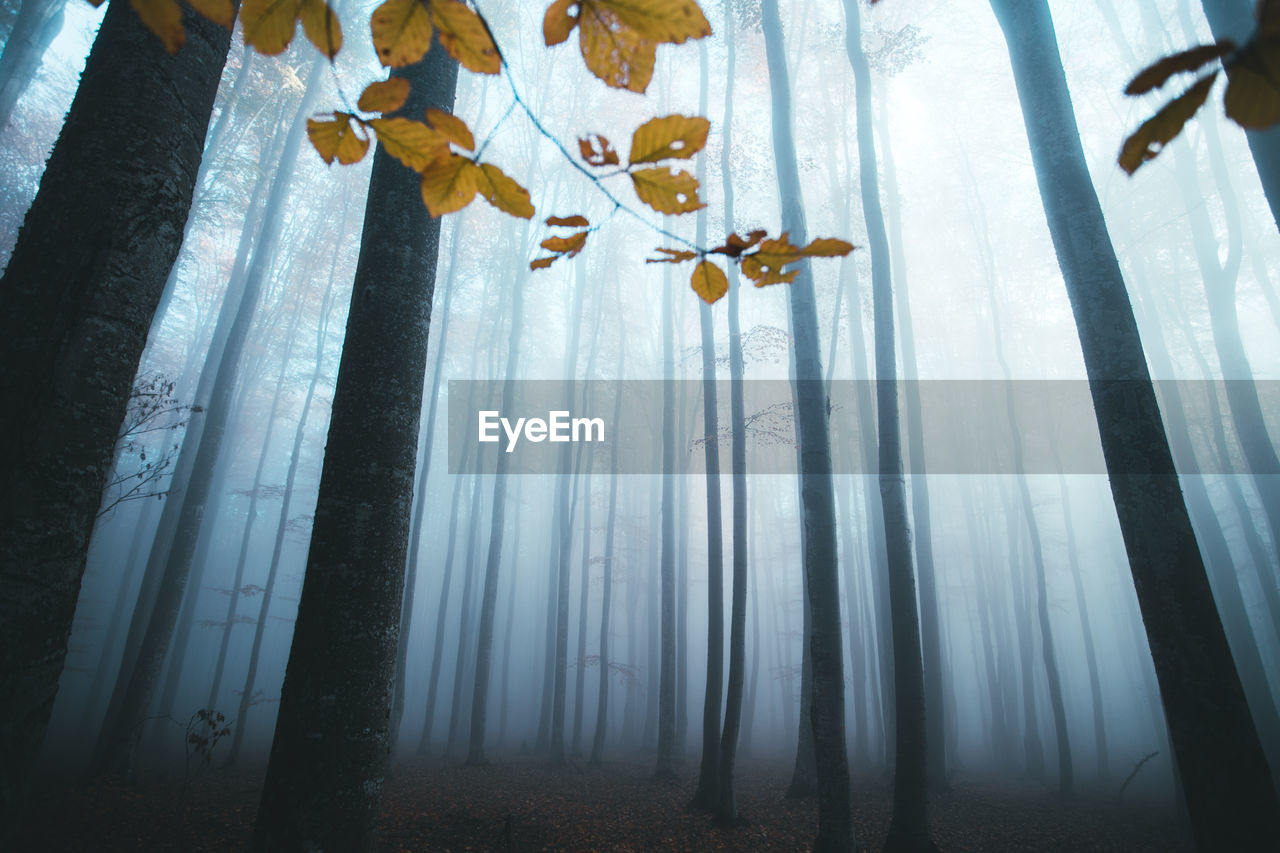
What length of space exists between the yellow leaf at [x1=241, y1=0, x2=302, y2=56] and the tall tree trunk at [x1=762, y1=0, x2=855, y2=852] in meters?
4.19

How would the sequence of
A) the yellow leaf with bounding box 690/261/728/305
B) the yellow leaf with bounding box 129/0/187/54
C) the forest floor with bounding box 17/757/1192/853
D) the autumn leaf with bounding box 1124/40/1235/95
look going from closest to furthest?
the autumn leaf with bounding box 1124/40/1235/95
the yellow leaf with bounding box 129/0/187/54
the yellow leaf with bounding box 690/261/728/305
the forest floor with bounding box 17/757/1192/853

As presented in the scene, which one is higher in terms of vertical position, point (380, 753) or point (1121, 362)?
point (1121, 362)

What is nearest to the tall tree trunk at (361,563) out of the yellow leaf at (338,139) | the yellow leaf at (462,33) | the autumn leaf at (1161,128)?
the yellow leaf at (338,139)

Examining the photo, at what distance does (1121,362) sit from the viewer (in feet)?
9.61

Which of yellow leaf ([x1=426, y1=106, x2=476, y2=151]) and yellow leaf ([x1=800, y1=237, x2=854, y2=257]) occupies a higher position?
yellow leaf ([x1=426, y1=106, x2=476, y2=151])

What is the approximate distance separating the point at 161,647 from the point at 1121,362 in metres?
11.2

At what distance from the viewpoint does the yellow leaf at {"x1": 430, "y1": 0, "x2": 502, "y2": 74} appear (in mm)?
839

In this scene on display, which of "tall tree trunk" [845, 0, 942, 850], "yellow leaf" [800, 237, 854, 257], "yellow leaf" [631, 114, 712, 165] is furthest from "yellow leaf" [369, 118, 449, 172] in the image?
"tall tree trunk" [845, 0, 942, 850]

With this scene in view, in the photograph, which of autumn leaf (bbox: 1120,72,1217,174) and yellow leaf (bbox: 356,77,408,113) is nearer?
autumn leaf (bbox: 1120,72,1217,174)

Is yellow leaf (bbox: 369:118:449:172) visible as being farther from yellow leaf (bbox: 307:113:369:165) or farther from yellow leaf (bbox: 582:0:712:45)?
yellow leaf (bbox: 582:0:712:45)

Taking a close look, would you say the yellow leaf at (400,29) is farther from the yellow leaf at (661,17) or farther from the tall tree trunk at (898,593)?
the tall tree trunk at (898,593)

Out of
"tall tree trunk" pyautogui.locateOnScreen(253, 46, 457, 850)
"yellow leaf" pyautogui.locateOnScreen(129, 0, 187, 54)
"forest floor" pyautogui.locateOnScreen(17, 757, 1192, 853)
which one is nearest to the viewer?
"yellow leaf" pyautogui.locateOnScreen(129, 0, 187, 54)

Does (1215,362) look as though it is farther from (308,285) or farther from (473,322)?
(308,285)

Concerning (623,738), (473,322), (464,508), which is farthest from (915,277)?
(464,508)
